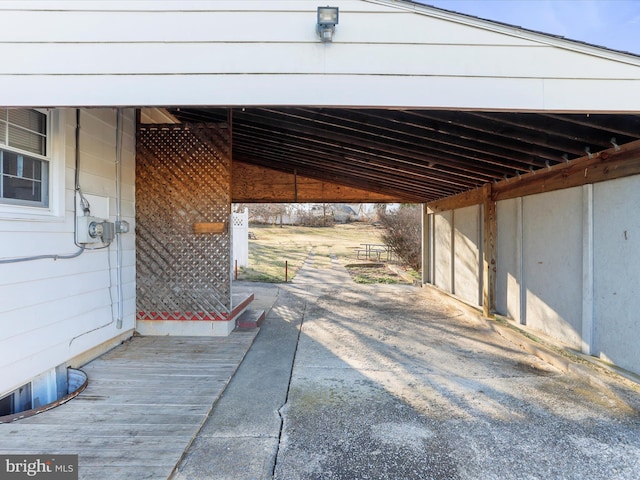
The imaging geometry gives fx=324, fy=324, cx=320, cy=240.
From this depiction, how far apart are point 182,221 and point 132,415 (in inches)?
103

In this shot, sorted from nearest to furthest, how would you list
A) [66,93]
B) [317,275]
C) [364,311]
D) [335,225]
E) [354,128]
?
[66,93] → [354,128] → [364,311] → [317,275] → [335,225]

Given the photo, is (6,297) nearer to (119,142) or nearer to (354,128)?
(119,142)

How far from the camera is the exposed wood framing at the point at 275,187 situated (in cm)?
752

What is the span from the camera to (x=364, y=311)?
243 inches

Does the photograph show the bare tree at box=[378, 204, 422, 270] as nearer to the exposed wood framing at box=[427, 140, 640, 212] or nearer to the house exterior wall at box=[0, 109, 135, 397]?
the exposed wood framing at box=[427, 140, 640, 212]

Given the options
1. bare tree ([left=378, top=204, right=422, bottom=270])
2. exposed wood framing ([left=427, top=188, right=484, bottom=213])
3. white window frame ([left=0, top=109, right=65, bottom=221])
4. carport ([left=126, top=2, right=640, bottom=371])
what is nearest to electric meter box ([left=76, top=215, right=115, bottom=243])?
white window frame ([left=0, top=109, right=65, bottom=221])

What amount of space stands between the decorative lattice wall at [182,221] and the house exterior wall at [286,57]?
2241 mm

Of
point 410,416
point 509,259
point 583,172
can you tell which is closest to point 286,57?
point 410,416

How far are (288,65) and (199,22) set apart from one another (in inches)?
28.0

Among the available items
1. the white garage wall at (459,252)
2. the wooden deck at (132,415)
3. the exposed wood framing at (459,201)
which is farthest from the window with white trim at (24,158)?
the white garage wall at (459,252)

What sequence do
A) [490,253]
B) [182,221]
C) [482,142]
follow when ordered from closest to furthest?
1. [482,142]
2. [182,221]
3. [490,253]

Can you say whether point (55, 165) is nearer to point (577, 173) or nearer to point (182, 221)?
point (182, 221)

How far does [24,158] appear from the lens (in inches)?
113

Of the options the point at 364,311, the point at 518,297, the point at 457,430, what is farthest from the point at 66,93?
the point at 518,297
